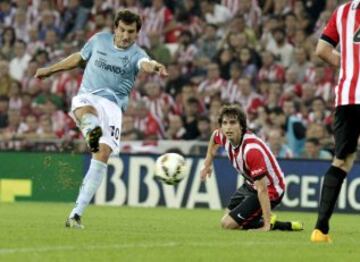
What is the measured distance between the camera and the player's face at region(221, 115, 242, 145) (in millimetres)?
12328

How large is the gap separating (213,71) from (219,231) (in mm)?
10066

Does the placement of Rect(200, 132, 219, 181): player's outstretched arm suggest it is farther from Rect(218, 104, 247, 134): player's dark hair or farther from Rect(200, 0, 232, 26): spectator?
Rect(200, 0, 232, 26): spectator

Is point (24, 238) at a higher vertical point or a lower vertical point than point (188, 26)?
lower

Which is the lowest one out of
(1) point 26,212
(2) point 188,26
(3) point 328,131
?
(1) point 26,212

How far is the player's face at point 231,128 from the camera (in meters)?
12.3

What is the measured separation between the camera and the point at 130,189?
63.3 ft

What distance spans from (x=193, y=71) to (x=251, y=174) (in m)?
10.3

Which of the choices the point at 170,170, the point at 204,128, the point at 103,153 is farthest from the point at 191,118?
the point at 103,153

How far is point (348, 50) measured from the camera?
990 cm

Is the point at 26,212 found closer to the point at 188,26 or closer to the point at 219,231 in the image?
the point at 219,231

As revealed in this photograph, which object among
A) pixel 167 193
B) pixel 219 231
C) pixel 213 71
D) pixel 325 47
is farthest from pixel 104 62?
pixel 213 71

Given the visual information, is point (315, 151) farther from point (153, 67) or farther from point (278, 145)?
point (153, 67)

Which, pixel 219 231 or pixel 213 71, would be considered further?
pixel 213 71

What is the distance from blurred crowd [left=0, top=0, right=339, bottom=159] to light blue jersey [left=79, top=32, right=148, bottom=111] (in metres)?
7.54
